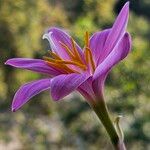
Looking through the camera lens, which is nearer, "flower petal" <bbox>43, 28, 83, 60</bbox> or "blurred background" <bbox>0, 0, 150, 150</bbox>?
"flower petal" <bbox>43, 28, 83, 60</bbox>

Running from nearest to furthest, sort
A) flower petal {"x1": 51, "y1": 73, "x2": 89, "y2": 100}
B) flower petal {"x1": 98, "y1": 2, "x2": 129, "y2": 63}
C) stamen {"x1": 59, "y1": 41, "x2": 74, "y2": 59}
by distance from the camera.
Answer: flower petal {"x1": 51, "y1": 73, "x2": 89, "y2": 100} → flower petal {"x1": 98, "y1": 2, "x2": 129, "y2": 63} → stamen {"x1": 59, "y1": 41, "x2": 74, "y2": 59}

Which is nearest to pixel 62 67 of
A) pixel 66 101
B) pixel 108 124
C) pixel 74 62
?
pixel 74 62

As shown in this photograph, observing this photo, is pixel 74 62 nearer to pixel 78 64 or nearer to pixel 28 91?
pixel 78 64

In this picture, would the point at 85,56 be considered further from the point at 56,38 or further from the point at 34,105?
the point at 34,105

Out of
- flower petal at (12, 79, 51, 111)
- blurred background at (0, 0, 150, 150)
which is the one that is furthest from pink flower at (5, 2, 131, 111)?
blurred background at (0, 0, 150, 150)

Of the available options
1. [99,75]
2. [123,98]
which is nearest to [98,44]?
[99,75]

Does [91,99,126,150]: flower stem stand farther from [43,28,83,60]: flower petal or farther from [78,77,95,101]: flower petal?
[43,28,83,60]: flower petal
